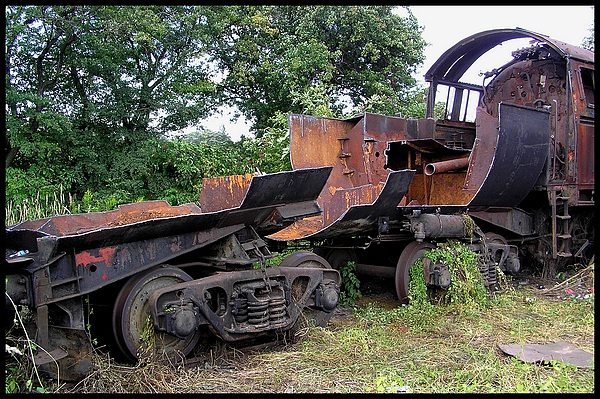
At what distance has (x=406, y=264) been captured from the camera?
7023 mm

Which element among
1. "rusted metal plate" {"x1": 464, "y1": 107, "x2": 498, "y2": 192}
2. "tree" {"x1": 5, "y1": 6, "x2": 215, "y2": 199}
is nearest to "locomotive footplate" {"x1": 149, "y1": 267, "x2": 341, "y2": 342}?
"rusted metal plate" {"x1": 464, "y1": 107, "x2": 498, "y2": 192}

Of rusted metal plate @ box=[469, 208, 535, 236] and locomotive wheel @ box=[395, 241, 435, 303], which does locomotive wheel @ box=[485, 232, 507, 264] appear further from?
locomotive wheel @ box=[395, 241, 435, 303]

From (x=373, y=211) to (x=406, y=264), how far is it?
868 millimetres

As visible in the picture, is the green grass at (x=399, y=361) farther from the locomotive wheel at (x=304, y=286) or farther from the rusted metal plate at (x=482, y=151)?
the rusted metal plate at (x=482, y=151)

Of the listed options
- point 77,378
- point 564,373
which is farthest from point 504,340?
point 77,378

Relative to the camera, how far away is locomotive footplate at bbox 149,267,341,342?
4488 mm

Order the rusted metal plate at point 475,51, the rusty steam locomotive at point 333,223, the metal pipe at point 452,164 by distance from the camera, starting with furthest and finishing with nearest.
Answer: the rusted metal plate at point 475,51
the metal pipe at point 452,164
the rusty steam locomotive at point 333,223

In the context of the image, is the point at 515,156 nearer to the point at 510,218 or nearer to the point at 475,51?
the point at 510,218

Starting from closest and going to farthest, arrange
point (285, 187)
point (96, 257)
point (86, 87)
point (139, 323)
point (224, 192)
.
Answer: point (96, 257)
point (139, 323)
point (285, 187)
point (224, 192)
point (86, 87)

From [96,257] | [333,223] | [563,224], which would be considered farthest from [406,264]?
[96,257]

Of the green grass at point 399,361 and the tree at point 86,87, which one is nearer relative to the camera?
the green grass at point 399,361

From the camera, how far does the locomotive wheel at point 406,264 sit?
6984mm

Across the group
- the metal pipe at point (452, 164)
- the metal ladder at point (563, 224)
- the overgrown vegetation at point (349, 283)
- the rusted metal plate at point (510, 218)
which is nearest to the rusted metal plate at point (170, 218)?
the overgrown vegetation at point (349, 283)

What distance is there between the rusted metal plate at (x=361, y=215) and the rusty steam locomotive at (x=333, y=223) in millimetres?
23
